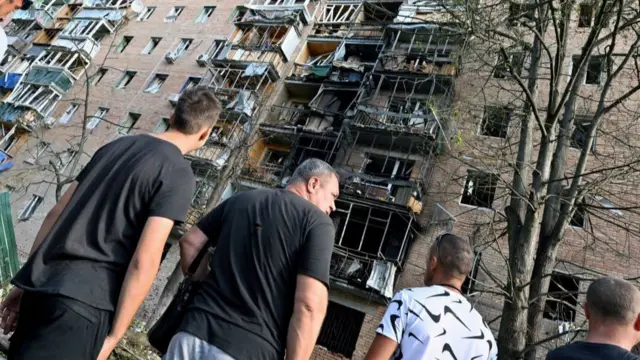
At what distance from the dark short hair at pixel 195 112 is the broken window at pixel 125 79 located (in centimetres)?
2611

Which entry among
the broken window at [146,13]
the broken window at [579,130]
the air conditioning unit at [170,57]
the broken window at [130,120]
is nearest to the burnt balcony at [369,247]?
the broken window at [579,130]

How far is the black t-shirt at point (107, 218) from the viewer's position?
1839 millimetres

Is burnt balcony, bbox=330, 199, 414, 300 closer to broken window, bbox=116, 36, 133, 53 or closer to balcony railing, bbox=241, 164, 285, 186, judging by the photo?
balcony railing, bbox=241, 164, 285, 186

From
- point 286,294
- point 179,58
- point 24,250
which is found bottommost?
point 24,250

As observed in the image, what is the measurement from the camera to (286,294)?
2008 mm

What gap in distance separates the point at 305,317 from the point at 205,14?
29.1m

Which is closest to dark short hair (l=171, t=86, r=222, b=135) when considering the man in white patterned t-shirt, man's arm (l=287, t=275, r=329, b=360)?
man's arm (l=287, t=275, r=329, b=360)

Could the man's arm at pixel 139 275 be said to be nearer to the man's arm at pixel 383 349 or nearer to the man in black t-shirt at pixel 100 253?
the man in black t-shirt at pixel 100 253

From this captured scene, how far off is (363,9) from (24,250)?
22285 millimetres

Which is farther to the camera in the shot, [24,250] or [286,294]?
[24,250]

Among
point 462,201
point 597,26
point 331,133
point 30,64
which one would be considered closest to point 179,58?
point 30,64

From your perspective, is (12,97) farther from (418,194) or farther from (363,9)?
(418,194)

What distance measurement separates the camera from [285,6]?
2439cm

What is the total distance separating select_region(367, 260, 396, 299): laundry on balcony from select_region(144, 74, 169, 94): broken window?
18465 mm
